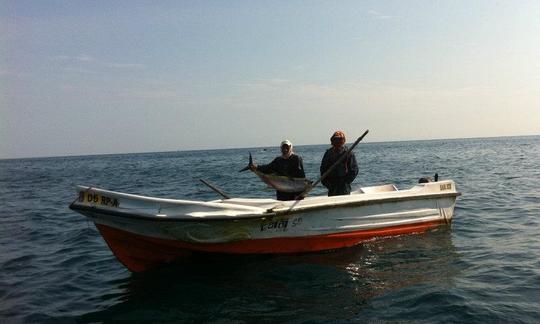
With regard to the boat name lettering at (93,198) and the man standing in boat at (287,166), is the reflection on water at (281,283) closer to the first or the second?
the boat name lettering at (93,198)

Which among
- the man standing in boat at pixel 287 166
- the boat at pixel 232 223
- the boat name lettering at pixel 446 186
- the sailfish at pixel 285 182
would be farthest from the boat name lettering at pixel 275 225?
the boat name lettering at pixel 446 186

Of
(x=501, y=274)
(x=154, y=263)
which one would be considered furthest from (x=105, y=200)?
(x=501, y=274)

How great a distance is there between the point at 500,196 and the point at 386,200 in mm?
8713

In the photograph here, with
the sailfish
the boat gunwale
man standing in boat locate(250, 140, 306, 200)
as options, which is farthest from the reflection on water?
man standing in boat locate(250, 140, 306, 200)

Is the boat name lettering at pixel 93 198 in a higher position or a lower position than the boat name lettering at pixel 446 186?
higher

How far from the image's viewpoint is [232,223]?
24.5 feet

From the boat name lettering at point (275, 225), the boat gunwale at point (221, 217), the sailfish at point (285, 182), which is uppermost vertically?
the sailfish at point (285, 182)

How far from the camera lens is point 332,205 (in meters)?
8.35

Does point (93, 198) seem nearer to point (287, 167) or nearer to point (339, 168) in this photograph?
point (287, 167)

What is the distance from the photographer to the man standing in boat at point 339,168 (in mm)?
9227

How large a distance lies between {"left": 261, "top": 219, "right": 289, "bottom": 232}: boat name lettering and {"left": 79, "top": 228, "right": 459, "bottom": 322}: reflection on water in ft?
1.87

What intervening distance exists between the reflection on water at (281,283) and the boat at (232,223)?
25 centimetres

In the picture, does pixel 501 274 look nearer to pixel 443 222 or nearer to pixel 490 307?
pixel 490 307

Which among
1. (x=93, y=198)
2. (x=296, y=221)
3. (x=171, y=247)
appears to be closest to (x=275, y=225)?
(x=296, y=221)
